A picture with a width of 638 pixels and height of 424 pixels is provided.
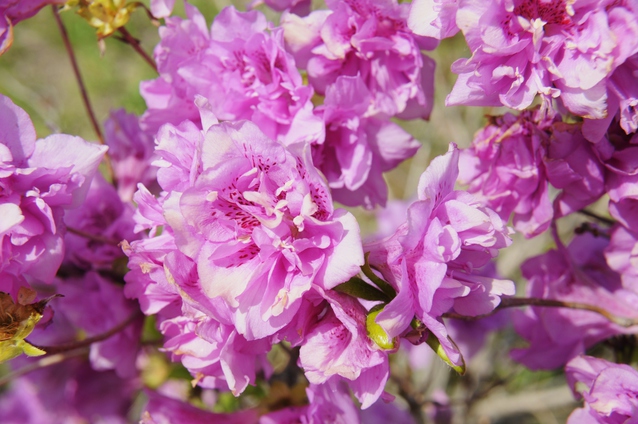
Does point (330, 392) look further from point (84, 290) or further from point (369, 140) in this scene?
point (84, 290)

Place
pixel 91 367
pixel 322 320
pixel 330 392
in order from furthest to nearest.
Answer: pixel 91 367
pixel 330 392
pixel 322 320

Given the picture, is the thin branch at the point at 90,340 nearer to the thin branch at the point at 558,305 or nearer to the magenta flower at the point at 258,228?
the magenta flower at the point at 258,228

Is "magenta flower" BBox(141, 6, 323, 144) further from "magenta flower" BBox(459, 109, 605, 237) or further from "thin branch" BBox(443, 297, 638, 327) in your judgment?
"thin branch" BBox(443, 297, 638, 327)

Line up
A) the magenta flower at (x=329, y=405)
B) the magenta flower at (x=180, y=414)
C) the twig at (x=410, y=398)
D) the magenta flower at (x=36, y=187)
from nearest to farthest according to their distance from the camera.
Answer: the magenta flower at (x=36, y=187)
the magenta flower at (x=329, y=405)
the magenta flower at (x=180, y=414)
the twig at (x=410, y=398)

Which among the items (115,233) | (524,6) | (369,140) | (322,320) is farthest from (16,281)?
(524,6)

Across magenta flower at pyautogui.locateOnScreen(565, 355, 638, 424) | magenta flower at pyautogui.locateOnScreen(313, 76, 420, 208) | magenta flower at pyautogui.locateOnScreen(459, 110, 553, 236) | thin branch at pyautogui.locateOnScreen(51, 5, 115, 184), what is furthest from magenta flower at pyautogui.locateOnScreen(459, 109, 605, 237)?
thin branch at pyautogui.locateOnScreen(51, 5, 115, 184)

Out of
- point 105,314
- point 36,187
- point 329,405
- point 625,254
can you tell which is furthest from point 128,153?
point 625,254

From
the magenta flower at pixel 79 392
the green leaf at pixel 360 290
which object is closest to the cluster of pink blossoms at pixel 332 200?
the green leaf at pixel 360 290
